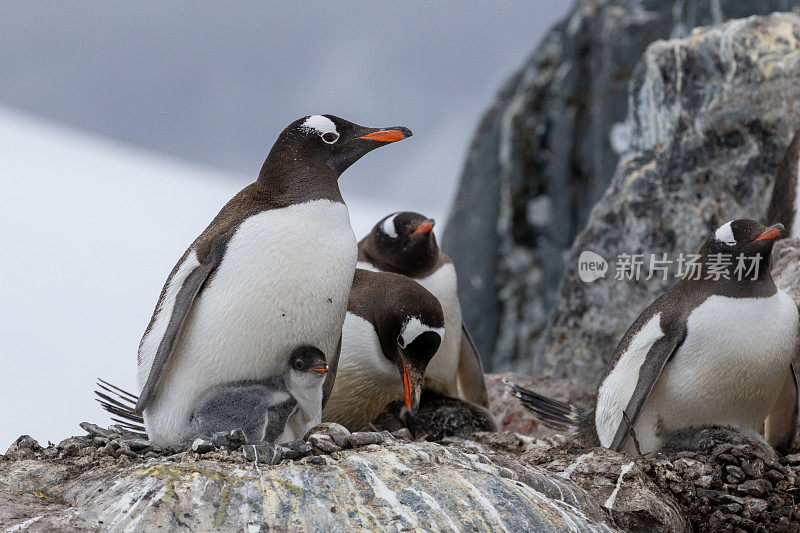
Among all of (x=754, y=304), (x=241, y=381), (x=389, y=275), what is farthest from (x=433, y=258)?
(x=241, y=381)

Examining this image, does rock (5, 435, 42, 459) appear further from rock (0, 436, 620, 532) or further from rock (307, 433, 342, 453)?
rock (307, 433, 342, 453)

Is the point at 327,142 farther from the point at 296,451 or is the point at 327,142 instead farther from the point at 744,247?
the point at 744,247

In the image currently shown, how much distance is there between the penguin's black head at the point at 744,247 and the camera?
3498mm

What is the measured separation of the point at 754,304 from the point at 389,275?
1.47 metres

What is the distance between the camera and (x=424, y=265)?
186 inches

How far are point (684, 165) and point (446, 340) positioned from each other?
2.00 metres

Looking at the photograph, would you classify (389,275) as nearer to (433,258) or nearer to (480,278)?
(433,258)

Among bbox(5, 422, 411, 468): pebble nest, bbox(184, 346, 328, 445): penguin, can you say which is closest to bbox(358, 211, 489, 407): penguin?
bbox(184, 346, 328, 445): penguin

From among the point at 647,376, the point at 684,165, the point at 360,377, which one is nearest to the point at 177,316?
the point at 360,377

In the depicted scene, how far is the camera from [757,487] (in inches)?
120

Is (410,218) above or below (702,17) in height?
below

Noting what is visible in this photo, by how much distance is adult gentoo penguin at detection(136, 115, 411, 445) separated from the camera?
2.82 meters

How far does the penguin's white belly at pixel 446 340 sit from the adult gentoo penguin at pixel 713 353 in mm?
1132

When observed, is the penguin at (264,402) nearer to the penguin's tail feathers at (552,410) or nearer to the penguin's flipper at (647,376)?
the penguin's flipper at (647,376)
